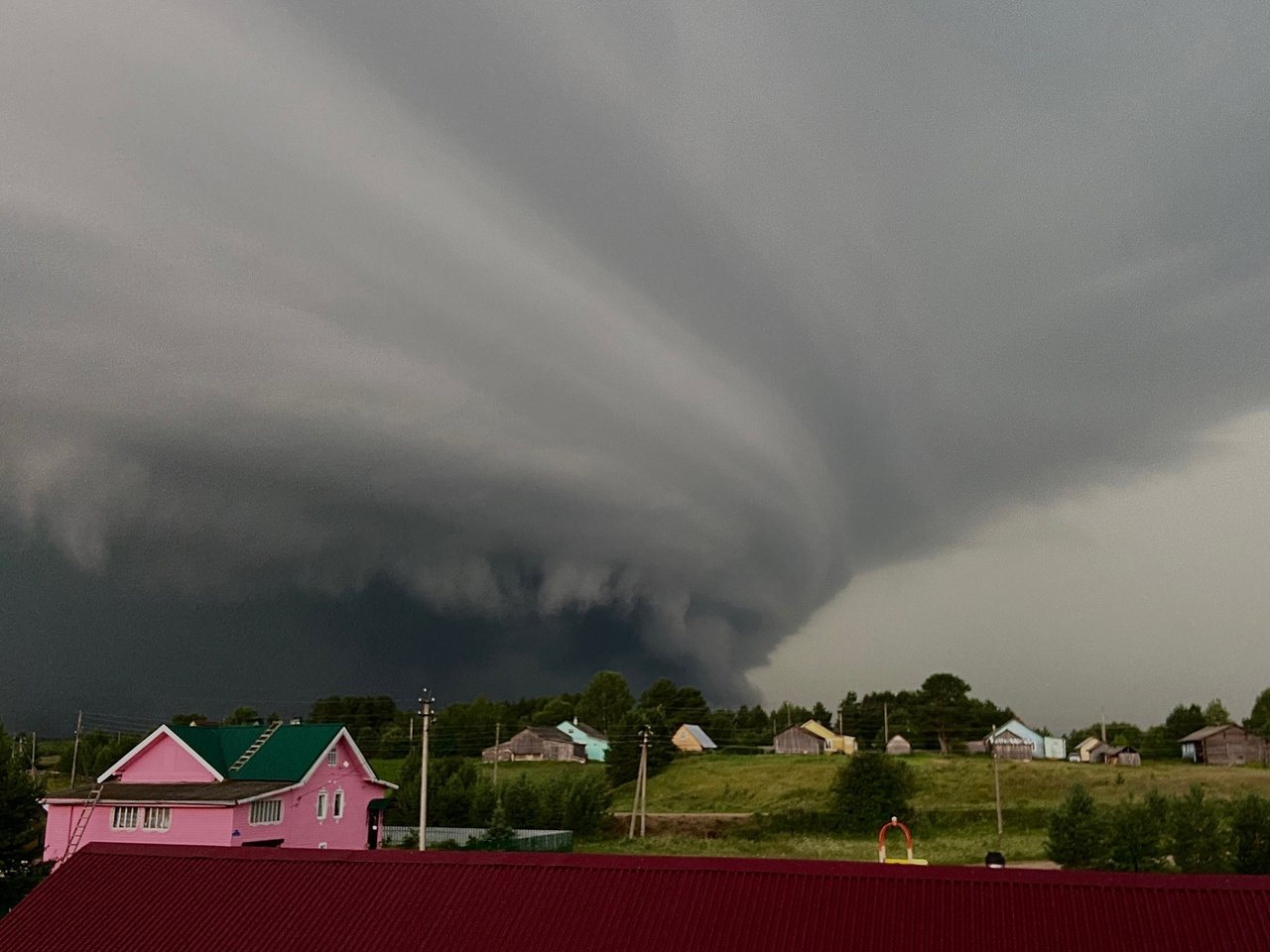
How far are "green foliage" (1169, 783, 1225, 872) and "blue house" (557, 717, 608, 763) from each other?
286 feet

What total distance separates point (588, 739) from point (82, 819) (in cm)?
9099

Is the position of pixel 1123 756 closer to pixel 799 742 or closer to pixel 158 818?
pixel 799 742

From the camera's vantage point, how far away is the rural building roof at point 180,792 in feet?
147

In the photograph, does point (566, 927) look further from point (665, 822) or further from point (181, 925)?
point (665, 822)

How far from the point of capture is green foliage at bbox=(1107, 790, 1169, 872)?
44.6m

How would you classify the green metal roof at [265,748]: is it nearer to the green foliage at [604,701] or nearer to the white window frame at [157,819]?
the white window frame at [157,819]

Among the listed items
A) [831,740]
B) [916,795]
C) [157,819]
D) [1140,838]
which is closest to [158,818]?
[157,819]

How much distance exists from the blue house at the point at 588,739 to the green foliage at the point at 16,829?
9194cm

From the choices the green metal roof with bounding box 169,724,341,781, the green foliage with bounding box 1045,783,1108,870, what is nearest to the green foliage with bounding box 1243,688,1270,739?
the green foliage with bounding box 1045,783,1108,870

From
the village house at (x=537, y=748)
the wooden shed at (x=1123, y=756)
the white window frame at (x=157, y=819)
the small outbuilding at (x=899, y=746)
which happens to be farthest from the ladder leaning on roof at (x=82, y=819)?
the small outbuilding at (x=899, y=746)

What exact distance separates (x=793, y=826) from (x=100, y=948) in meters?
54.3

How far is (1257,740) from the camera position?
337 ft

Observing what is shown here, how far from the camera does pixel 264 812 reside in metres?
46.7

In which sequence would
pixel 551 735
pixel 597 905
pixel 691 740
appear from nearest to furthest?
pixel 597 905 < pixel 551 735 < pixel 691 740
